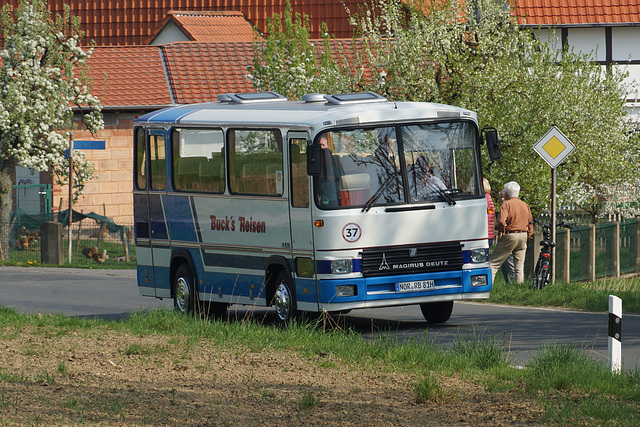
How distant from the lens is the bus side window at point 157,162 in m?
16.3

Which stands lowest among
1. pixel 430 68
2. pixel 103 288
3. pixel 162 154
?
pixel 103 288

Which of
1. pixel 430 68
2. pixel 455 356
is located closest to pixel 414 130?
pixel 455 356

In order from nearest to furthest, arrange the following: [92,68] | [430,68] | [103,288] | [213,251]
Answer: [213,251] → [103,288] → [430,68] → [92,68]

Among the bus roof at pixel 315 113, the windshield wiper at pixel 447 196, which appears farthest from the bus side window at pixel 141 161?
the windshield wiper at pixel 447 196

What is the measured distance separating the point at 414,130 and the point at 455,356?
4324mm

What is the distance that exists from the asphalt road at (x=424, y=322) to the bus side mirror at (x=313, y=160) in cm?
187

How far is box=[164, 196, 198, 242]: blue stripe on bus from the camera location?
617 inches

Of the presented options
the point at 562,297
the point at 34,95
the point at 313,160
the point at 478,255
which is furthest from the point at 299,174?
the point at 34,95

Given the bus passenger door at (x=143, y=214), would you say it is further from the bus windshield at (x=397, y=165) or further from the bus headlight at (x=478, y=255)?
the bus headlight at (x=478, y=255)

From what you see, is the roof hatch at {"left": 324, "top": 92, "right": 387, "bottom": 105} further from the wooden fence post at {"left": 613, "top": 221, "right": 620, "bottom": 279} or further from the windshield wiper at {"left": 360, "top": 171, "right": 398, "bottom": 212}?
the wooden fence post at {"left": 613, "top": 221, "right": 620, "bottom": 279}

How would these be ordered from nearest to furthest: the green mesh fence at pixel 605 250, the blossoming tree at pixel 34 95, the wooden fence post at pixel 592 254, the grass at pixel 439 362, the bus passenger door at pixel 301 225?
the grass at pixel 439 362 < the bus passenger door at pixel 301 225 < the wooden fence post at pixel 592 254 < the green mesh fence at pixel 605 250 < the blossoming tree at pixel 34 95

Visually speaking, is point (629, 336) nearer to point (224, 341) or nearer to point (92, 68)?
point (224, 341)

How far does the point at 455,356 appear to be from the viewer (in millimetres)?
10289

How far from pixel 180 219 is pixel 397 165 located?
3.60 meters
